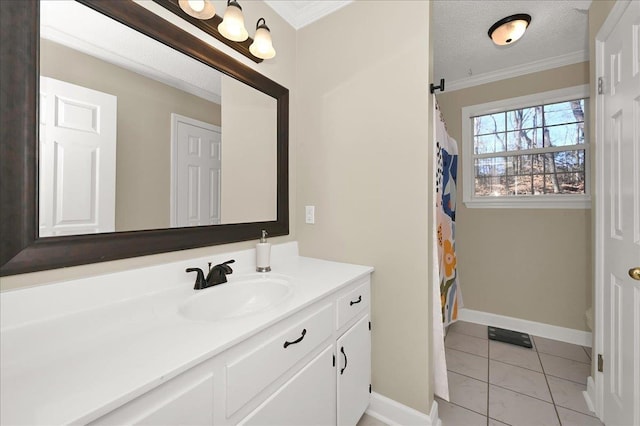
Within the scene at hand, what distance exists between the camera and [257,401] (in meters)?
0.82

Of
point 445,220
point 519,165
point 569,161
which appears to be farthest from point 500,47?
point 445,220

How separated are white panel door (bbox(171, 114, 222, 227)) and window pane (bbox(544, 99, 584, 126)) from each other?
2.93 m

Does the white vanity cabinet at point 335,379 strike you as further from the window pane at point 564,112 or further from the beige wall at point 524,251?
the window pane at point 564,112

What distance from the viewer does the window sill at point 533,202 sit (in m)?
2.29

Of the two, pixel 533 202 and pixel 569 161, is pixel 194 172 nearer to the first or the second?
pixel 533 202

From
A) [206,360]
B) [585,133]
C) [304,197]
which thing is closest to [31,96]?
[206,360]

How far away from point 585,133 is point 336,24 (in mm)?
2374

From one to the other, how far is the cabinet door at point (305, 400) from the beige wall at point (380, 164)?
486 millimetres

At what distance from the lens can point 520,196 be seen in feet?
8.30

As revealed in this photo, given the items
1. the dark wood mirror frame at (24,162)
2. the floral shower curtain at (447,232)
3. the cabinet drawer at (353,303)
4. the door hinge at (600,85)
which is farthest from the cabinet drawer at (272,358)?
the door hinge at (600,85)

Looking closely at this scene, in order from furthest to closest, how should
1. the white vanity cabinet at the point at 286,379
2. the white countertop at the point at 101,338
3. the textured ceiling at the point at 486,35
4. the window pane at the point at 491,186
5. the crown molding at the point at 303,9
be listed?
the window pane at the point at 491,186 → the textured ceiling at the point at 486,35 → the crown molding at the point at 303,9 → the white vanity cabinet at the point at 286,379 → the white countertop at the point at 101,338

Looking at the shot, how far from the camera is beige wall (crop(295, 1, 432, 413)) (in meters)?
1.40

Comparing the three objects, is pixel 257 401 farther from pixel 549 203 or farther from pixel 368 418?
pixel 549 203

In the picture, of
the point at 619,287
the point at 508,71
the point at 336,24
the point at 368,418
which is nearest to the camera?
the point at 619,287
